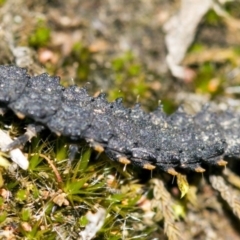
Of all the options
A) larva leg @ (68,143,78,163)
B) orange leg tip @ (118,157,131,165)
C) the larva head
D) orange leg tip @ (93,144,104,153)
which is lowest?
larva leg @ (68,143,78,163)

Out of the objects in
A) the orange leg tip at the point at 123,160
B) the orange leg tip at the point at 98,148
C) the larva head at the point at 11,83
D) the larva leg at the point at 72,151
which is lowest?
the larva leg at the point at 72,151

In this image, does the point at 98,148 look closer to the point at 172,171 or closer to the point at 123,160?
the point at 123,160

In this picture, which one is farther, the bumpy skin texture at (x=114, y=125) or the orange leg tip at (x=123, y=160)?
the orange leg tip at (x=123, y=160)

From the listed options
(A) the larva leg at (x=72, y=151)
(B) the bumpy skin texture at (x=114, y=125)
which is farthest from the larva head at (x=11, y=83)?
(A) the larva leg at (x=72, y=151)

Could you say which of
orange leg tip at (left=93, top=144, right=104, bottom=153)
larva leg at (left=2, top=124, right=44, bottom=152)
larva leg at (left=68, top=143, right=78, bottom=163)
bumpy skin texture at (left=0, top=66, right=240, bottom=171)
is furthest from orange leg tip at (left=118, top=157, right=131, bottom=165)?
larva leg at (left=2, top=124, right=44, bottom=152)

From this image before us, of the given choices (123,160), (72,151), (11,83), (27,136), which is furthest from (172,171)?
(11,83)

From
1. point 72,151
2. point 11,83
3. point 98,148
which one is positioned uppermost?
point 11,83

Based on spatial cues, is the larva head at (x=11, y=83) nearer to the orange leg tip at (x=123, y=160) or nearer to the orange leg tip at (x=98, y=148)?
the orange leg tip at (x=98, y=148)

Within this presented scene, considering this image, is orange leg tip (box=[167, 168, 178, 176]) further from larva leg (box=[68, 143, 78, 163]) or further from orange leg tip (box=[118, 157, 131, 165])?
larva leg (box=[68, 143, 78, 163])
